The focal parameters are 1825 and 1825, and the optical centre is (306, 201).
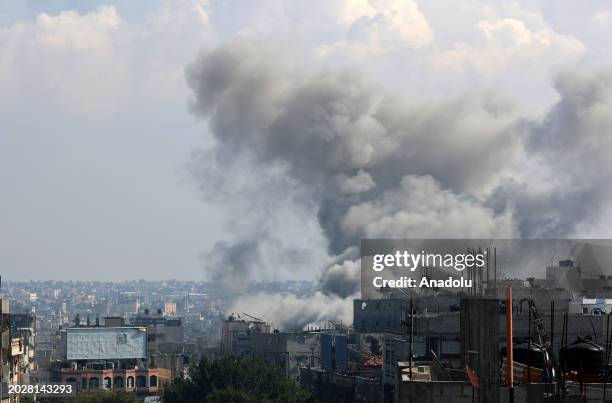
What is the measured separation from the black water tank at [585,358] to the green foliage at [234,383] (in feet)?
217

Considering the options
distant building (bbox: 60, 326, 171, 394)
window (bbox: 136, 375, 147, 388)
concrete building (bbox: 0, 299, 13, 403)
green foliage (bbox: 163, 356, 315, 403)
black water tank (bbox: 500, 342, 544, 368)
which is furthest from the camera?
window (bbox: 136, 375, 147, 388)

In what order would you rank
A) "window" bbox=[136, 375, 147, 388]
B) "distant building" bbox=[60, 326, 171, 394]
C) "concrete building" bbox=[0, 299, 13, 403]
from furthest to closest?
"window" bbox=[136, 375, 147, 388], "distant building" bbox=[60, 326, 171, 394], "concrete building" bbox=[0, 299, 13, 403]

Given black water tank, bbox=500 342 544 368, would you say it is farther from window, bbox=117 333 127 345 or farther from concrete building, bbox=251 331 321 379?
window, bbox=117 333 127 345

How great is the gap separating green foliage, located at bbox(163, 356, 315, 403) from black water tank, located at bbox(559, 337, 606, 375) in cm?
6600

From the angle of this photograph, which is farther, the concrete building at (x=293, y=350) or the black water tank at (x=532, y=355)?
the concrete building at (x=293, y=350)

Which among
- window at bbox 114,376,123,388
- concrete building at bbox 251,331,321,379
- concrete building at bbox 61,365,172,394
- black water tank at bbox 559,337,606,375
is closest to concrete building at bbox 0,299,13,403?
black water tank at bbox 559,337,606,375

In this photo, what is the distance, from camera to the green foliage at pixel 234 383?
377ft

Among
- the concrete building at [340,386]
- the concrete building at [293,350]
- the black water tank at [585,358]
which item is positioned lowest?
the concrete building at [340,386]

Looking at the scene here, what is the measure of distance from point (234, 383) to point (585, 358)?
75.9 meters

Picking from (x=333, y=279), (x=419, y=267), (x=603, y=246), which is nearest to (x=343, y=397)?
(x=419, y=267)

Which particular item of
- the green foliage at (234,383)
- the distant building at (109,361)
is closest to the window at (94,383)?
the distant building at (109,361)

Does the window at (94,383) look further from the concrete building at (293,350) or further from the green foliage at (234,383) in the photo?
the green foliage at (234,383)

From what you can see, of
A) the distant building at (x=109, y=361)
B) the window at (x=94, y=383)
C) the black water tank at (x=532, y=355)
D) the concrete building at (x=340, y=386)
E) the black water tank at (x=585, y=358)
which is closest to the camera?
the black water tank at (x=585, y=358)

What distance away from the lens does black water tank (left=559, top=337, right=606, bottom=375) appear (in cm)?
4641
